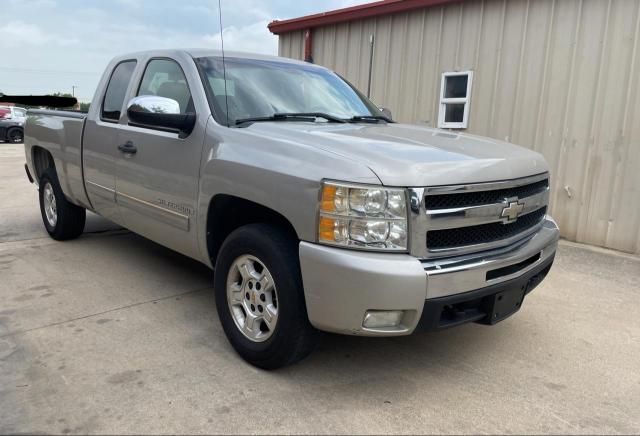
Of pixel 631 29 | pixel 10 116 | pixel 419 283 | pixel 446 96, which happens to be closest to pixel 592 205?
pixel 631 29

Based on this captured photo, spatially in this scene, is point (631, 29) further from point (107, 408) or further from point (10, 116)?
point (10, 116)

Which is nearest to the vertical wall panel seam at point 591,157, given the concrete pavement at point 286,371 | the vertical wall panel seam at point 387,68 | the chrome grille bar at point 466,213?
the concrete pavement at point 286,371

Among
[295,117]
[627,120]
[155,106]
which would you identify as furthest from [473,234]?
[627,120]

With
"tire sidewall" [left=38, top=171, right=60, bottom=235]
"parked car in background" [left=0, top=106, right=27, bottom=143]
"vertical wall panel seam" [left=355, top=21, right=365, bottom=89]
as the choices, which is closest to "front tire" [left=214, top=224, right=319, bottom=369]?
"tire sidewall" [left=38, top=171, right=60, bottom=235]

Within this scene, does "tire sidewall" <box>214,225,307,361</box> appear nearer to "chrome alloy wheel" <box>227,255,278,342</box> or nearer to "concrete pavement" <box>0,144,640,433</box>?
"chrome alloy wheel" <box>227,255,278,342</box>

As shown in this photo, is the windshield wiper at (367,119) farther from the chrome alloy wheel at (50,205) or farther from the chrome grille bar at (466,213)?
the chrome alloy wheel at (50,205)

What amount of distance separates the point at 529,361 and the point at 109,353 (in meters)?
2.60

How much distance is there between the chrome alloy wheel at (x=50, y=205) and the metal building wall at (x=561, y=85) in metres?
5.18

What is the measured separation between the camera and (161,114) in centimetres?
337

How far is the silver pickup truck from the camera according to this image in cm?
252

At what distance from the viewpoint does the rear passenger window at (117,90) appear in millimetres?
4531

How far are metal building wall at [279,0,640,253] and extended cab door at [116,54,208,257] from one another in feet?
15.7

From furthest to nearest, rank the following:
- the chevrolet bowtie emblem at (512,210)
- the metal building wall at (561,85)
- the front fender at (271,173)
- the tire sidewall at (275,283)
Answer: the metal building wall at (561,85)
the chevrolet bowtie emblem at (512,210)
the tire sidewall at (275,283)
the front fender at (271,173)

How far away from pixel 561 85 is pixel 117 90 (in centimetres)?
521
